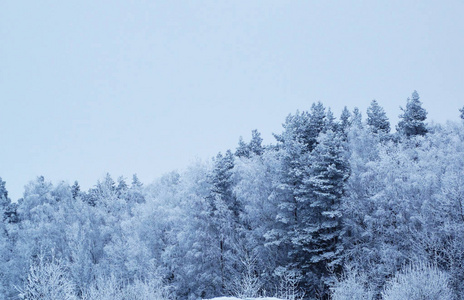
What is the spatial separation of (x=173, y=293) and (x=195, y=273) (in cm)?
281

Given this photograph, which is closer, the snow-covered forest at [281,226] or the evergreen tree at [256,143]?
the snow-covered forest at [281,226]

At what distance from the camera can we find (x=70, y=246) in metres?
43.8

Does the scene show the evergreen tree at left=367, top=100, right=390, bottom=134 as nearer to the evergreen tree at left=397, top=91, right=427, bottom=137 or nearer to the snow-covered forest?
the snow-covered forest

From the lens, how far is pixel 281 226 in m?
37.6

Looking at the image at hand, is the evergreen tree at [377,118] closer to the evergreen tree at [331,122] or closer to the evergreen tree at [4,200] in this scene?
the evergreen tree at [331,122]

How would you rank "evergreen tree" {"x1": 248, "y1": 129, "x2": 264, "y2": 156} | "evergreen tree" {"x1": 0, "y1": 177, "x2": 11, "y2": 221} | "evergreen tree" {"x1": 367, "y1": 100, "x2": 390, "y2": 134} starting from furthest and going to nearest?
"evergreen tree" {"x1": 0, "y1": 177, "x2": 11, "y2": 221}, "evergreen tree" {"x1": 248, "y1": 129, "x2": 264, "y2": 156}, "evergreen tree" {"x1": 367, "y1": 100, "x2": 390, "y2": 134}

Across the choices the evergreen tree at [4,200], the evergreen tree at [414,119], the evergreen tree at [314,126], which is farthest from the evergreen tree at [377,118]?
the evergreen tree at [4,200]

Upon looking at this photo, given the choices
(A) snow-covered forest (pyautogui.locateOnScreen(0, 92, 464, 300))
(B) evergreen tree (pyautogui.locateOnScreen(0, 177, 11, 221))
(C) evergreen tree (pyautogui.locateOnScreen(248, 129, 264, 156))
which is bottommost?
(A) snow-covered forest (pyautogui.locateOnScreen(0, 92, 464, 300))

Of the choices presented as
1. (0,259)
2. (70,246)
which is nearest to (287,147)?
(70,246)

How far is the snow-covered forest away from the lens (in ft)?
95.5

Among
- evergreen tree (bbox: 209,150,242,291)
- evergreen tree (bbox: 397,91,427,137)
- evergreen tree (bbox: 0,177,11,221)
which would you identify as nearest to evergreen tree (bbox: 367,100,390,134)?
evergreen tree (bbox: 397,91,427,137)

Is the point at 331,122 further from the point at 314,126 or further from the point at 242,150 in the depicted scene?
the point at 242,150

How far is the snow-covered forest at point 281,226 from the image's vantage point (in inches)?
1145

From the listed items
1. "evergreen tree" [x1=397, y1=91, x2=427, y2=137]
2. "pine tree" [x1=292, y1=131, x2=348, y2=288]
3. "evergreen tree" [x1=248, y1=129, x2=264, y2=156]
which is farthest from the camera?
"evergreen tree" [x1=248, y1=129, x2=264, y2=156]
